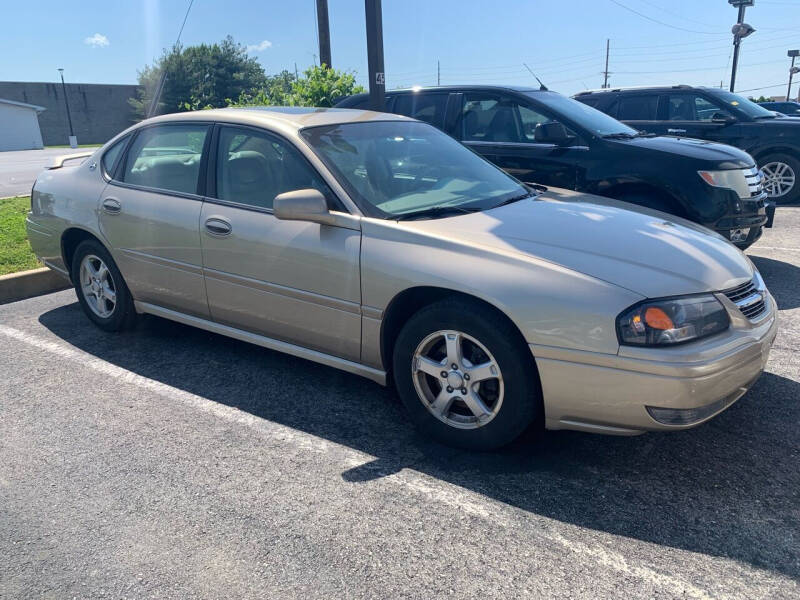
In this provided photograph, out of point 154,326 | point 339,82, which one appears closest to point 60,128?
point 339,82

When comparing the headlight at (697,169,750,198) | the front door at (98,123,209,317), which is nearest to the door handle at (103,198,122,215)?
the front door at (98,123,209,317)

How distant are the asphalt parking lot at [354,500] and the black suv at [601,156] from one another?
2028 mm

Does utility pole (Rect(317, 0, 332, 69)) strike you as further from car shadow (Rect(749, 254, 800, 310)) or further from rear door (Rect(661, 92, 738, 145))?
car shadow (Rect(749, 254, 800, 310))

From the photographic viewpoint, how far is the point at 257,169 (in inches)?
159

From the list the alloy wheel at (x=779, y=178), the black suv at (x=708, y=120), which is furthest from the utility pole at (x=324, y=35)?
the alloy wheel at (x=779, y=178)

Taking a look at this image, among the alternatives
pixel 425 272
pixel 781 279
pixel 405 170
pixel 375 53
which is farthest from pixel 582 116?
pixel 425 272

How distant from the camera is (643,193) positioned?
605cm

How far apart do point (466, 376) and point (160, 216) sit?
7.64ft

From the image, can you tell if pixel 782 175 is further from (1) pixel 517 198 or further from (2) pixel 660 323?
(2) pixel 660 323

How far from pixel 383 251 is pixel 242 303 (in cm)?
109

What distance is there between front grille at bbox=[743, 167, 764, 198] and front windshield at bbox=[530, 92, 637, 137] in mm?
1131

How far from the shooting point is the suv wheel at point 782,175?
9.98 m

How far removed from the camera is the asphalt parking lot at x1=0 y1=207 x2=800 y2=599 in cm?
244

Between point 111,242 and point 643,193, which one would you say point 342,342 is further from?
point 643,193
